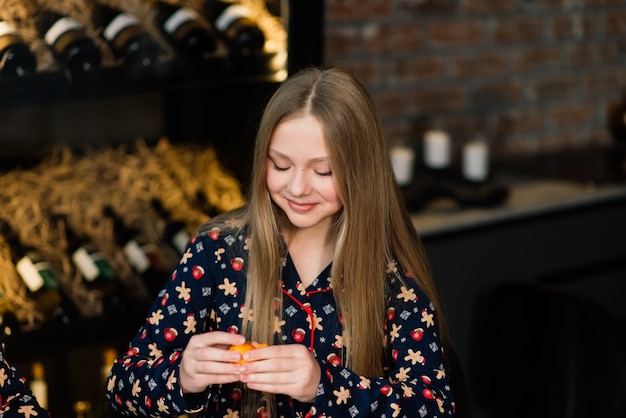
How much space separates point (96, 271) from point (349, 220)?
85 cm

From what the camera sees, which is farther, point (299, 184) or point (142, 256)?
point (142, 256)

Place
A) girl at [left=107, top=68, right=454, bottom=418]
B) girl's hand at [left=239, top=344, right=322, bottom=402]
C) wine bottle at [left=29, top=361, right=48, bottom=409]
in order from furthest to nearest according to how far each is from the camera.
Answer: wine bottle at [left=29, top=361, right=48, bottom=409], girl at [left=107, top=68, right=454, bottom=418], girl's hand at [left=239, top=344, right=322, bottom=402]

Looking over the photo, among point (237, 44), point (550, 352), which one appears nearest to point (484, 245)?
point (550, 352)

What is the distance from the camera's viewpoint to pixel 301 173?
4.72 feet

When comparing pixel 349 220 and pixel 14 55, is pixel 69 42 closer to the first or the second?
pixel 14 55

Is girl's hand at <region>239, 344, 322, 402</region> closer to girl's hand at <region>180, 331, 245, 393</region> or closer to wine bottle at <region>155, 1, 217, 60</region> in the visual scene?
girl's hand at <region>180, 331, 245, 393</region>

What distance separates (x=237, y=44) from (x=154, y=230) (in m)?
0.50

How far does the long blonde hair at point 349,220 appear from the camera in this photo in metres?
1.45

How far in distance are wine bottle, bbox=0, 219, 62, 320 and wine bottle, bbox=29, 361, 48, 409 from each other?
0.14 meters

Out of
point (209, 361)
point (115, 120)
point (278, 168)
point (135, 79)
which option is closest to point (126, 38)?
point (135, 79)

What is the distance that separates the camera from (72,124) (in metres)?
2.27

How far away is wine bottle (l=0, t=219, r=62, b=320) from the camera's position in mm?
2055

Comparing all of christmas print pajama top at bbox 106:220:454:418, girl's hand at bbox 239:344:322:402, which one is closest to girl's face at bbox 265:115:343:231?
christmas print pajama top at bbox 106:220:454:418

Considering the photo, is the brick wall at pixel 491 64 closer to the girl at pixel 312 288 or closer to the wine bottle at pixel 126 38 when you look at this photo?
the wine bottle at pixel 126 38
